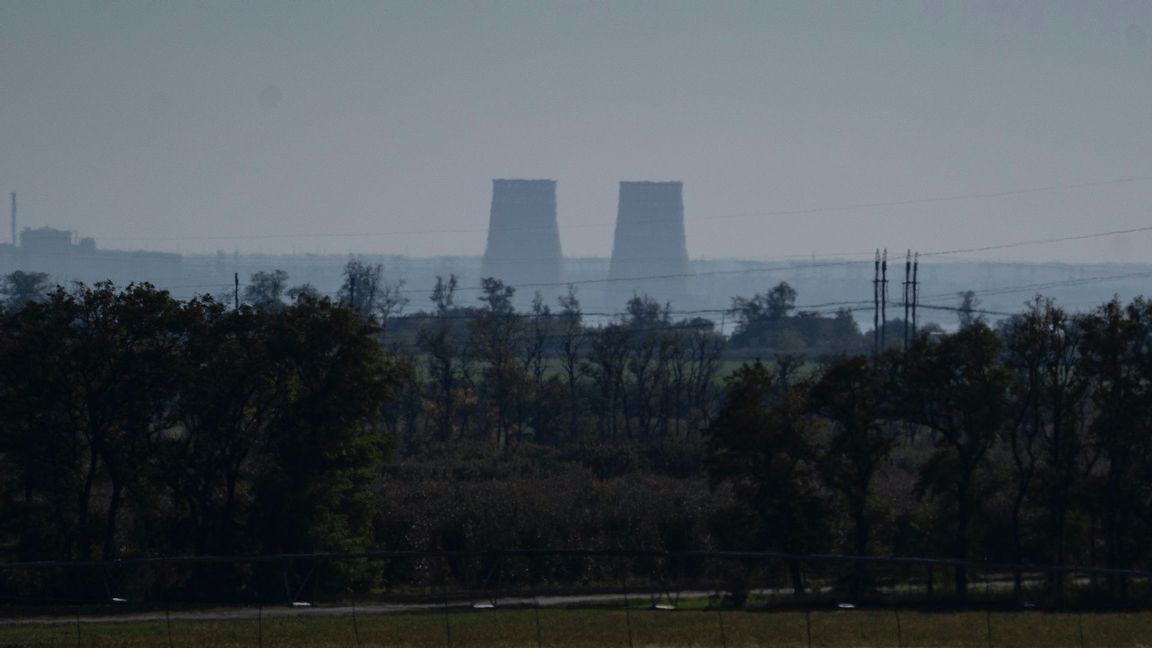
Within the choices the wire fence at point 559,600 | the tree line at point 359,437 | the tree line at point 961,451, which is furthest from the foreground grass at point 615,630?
the tree line at point 359,437

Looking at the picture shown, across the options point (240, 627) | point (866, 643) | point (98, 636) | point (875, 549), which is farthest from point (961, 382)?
point (98, 636)

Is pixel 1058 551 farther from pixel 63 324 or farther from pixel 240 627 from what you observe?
pixel 63 324

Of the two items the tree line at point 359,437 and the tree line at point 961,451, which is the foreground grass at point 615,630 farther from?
the tree line at point 359,437

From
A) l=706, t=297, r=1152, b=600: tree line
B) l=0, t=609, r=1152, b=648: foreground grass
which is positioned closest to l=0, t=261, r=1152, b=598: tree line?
l=706, t=297, r=1152, b=600: tree line

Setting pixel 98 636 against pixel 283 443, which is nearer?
pixel 98 636

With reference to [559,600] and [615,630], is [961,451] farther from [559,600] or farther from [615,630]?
[615,630]

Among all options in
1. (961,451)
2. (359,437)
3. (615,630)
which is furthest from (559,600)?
(961,451)
